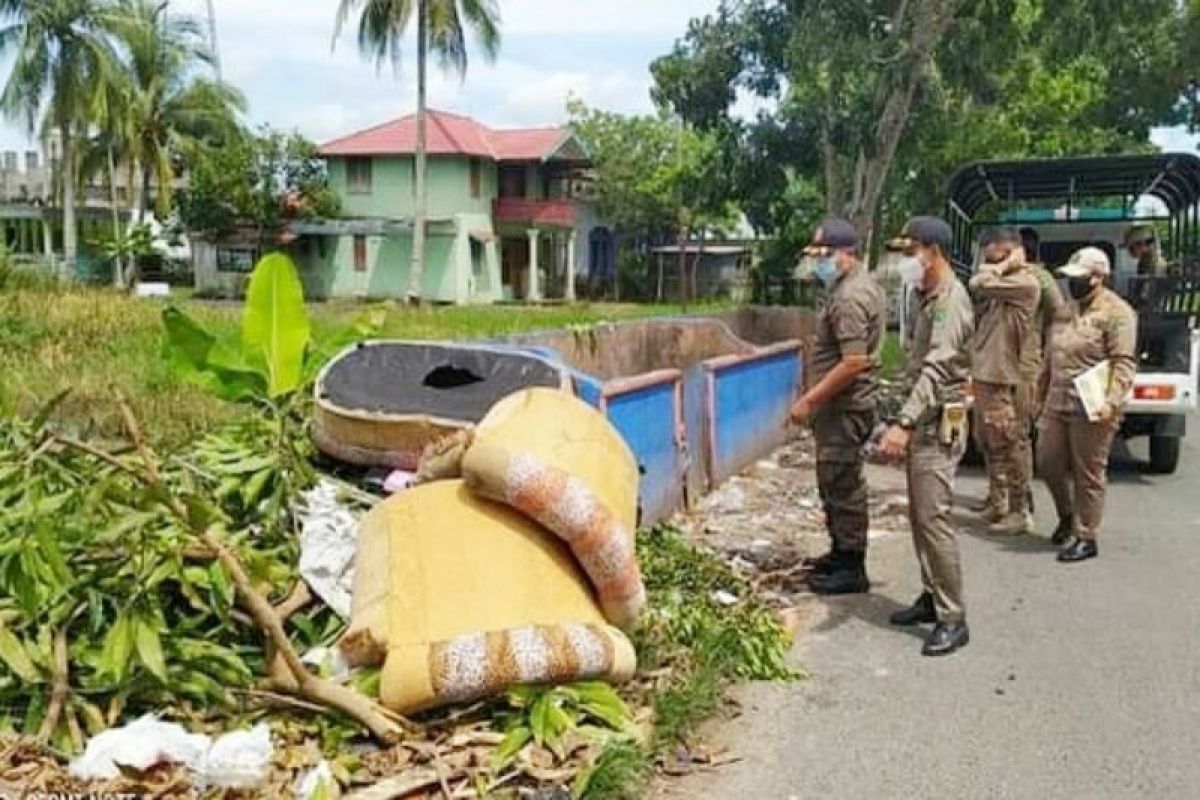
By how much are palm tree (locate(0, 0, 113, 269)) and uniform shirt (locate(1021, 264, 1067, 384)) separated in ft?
113

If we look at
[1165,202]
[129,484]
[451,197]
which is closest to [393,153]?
[451,197]

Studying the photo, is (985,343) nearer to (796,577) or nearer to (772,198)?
(796,577)

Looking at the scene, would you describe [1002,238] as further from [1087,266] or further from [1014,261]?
[1087,266]

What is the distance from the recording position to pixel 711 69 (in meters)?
23.2

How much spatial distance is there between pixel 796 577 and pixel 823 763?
249 cm

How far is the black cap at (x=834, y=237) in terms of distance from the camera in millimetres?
6469

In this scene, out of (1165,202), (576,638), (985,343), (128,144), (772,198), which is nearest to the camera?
(576,638)

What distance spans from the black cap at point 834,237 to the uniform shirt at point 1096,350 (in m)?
1.84

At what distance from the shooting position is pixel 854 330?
20.8 feet

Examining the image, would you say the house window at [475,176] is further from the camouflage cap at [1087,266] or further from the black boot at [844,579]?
the black boot at [844,579]

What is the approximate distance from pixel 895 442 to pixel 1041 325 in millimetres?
3708

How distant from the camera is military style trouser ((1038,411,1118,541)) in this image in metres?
7.38

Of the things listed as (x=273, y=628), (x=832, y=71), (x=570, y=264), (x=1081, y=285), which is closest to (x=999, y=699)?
(x=273, y=628)

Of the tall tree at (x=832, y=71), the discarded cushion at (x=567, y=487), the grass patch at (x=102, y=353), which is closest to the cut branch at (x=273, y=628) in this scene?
the discarded cushion at (x=567, y=487)
